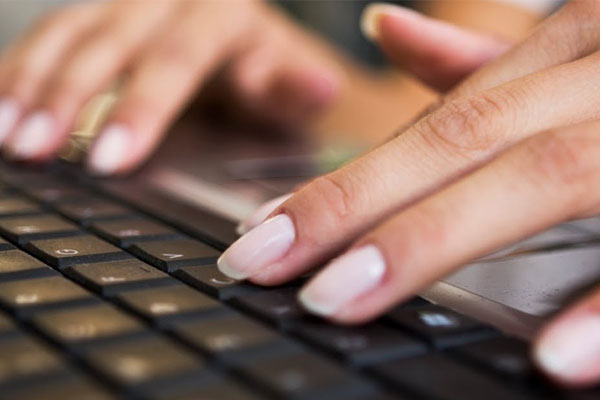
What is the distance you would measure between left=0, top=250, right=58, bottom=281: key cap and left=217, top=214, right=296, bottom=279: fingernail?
0.28ft

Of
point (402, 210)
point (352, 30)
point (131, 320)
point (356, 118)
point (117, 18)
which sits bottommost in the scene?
point (131, 320)

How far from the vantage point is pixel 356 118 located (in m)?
1.25

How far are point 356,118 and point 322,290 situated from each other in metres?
0.93

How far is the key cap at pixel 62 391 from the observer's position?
25cm

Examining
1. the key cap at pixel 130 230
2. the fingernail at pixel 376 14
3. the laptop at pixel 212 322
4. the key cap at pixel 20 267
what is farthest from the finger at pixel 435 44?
the key cap at pixel 20 267

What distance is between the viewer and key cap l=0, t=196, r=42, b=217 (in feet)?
1.56

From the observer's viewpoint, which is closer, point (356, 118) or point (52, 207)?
point (52, 207)

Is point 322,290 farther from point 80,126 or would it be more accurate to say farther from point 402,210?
point 80,126

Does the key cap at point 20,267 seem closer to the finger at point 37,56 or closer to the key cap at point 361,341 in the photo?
the key cap at point 361,341

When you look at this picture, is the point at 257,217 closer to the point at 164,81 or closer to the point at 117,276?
the point at 117,276

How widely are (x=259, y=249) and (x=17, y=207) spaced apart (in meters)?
0.20

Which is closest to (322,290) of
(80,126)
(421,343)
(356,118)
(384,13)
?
(421,343)

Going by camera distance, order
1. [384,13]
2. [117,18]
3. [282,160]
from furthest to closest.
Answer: [117,18] → [282,160] → [384,13]

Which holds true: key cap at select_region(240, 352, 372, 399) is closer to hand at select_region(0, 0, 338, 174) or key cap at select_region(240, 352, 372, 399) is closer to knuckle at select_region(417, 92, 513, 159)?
Result: knuckle at select_region(417, 92, 513, 159)
